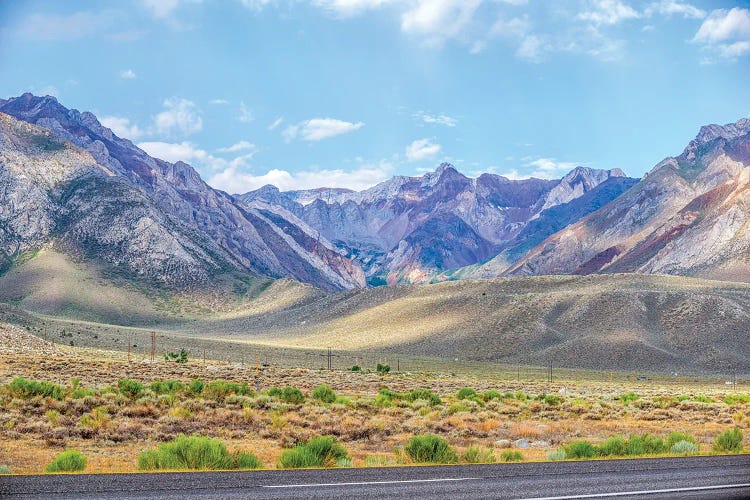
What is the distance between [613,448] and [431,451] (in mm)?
5927

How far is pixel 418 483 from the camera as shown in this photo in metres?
15.4

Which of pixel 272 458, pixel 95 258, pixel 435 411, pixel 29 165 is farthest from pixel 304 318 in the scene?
pixel 272 458

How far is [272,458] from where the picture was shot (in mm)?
21188

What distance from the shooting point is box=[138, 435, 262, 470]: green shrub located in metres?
18.0

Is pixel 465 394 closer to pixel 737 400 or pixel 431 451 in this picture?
pixel 737 400

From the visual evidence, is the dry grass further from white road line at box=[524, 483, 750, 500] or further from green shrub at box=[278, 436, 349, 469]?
white road line at box=[524, 483, 750, 500]

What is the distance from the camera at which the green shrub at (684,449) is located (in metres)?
22.4

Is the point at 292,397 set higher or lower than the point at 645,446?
higher

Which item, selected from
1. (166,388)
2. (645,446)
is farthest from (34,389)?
(645,446)

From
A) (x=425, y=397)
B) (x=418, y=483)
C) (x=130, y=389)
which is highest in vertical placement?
(x=130, y=389)

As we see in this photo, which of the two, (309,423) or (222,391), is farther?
(222,391)

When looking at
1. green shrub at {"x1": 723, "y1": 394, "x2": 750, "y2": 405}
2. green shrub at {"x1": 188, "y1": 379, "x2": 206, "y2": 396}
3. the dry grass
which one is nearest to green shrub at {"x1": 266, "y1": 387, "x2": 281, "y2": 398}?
the dry grass

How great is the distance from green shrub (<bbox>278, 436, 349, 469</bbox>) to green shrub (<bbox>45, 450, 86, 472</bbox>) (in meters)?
4.68

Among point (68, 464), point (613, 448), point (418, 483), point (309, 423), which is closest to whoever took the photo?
point (418, 483)
